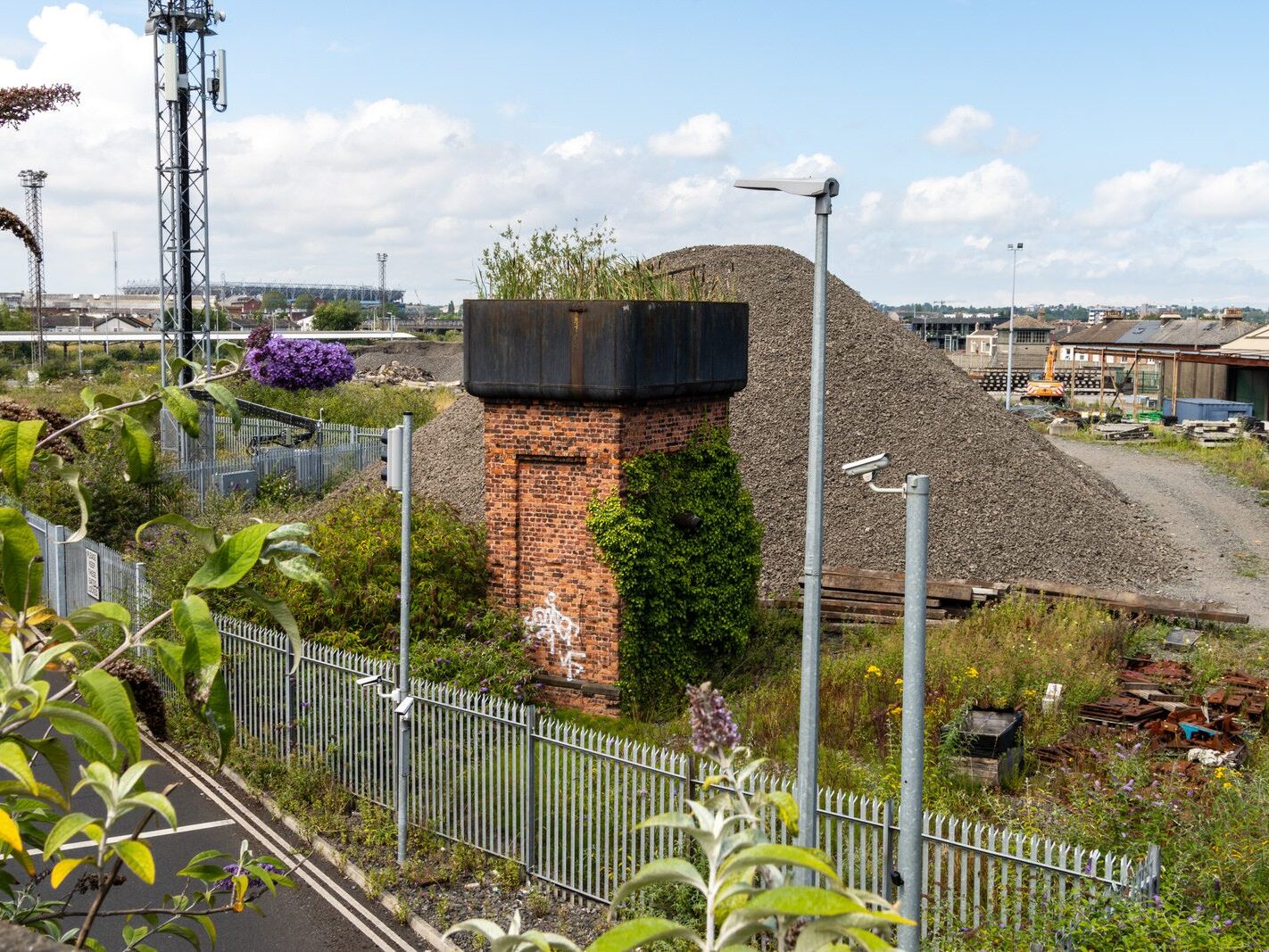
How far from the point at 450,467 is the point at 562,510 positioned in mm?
10476

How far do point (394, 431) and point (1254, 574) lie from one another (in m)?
20.0

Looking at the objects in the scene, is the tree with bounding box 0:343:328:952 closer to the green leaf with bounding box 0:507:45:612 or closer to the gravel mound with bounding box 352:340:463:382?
the green leaf with bounding box 0:507:45:612

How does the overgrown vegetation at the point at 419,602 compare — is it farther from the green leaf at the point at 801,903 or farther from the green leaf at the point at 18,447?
the green leaf at the point at 801,903

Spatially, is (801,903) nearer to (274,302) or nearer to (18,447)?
(18,447)

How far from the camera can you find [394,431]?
1171 centimetres

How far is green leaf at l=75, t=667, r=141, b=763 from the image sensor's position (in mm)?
2805

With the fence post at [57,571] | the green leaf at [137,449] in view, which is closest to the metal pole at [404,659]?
the green leaf at [137,449]

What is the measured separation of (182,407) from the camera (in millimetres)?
3447

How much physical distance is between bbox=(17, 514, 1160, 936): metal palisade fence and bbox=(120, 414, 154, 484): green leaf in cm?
615

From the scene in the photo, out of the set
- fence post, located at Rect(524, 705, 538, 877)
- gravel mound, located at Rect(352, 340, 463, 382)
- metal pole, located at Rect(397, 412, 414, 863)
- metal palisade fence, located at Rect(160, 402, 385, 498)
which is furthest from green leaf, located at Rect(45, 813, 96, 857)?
gravel mound, located at Rect(352, 340, 463, 382)

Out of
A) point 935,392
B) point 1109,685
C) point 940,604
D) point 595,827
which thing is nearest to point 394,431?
point 595,827

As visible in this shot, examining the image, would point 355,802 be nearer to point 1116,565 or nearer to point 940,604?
point 940,604

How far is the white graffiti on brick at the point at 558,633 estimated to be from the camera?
51.9 ft

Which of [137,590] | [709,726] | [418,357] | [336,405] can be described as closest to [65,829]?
[709,726]
